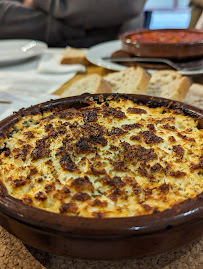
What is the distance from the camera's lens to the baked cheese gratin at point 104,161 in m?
0.90

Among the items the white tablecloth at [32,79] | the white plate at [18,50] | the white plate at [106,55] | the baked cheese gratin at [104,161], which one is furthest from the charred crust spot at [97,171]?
the white plate at [18,50]

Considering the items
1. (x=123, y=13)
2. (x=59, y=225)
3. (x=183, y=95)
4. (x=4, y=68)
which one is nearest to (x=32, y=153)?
(x=59, y=225)

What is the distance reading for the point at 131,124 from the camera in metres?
1.23

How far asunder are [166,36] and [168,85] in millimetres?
852

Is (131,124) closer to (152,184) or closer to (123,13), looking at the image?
(152,184)

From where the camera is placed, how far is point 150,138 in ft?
3.70

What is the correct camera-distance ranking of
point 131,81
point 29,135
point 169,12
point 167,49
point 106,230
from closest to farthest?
point 106,230 < point 29,135 < point 131,81 < point 167,49 < point 169,12

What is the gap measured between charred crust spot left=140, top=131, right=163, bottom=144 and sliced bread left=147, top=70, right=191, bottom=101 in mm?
701

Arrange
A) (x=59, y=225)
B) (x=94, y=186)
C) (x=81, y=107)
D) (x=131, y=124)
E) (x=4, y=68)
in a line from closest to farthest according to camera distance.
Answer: (x=59, y=225), (x=94, y=186), (x=131, y=124), (x=81, y=107), (x=4, y=68)

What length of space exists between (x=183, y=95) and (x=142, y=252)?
1.24m

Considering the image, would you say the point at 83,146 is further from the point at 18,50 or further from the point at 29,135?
the point at 18,50

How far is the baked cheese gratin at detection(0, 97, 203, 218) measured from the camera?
90cm

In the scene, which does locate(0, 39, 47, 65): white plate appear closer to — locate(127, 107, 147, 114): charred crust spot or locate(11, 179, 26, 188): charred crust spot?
locate(127, 107, 147, 114): charred crust spot

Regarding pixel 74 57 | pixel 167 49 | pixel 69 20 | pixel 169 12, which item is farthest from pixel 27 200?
pixel 169 12
